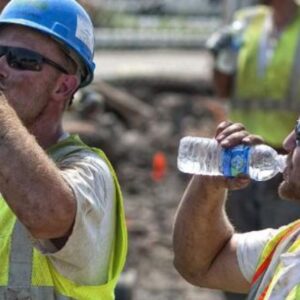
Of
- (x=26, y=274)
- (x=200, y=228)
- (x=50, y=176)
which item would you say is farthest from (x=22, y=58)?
(x=200, y=228)

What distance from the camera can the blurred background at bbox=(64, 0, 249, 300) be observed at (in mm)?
8156

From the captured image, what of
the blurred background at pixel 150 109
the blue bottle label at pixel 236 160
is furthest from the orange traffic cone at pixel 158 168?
the blue bottle label at pixel 236 160

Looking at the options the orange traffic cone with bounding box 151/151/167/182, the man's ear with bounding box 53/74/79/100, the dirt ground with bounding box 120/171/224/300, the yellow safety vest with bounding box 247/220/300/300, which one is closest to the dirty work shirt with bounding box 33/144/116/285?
the man's ear with bounding box 53/74/79/100

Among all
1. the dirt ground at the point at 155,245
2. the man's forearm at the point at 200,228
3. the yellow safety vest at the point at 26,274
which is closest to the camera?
the yellow safety vest at the point at 26,274

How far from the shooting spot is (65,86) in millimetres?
4027

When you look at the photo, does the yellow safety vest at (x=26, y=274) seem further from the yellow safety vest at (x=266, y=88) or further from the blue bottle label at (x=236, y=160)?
the yellow safety vest at (x=266, y=88)

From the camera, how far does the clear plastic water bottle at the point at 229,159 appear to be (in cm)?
402

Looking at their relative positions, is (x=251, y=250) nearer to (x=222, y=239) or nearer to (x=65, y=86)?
(x=222, y=239)

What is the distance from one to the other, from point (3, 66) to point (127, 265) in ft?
14.1

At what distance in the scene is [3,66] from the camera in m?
3.89

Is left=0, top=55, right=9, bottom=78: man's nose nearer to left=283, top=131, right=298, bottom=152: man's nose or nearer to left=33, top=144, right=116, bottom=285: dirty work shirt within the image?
left=33, top=144, right=116, bottom=285: dirty work shirt

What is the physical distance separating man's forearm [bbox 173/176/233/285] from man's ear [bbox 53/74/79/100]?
20.3 inches

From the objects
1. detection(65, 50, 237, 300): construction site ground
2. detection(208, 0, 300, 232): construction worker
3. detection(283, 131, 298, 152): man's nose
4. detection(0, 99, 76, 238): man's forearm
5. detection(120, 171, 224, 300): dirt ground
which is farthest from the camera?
detection(65, 50, 237, 300): construction site ground

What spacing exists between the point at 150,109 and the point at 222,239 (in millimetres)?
8224
